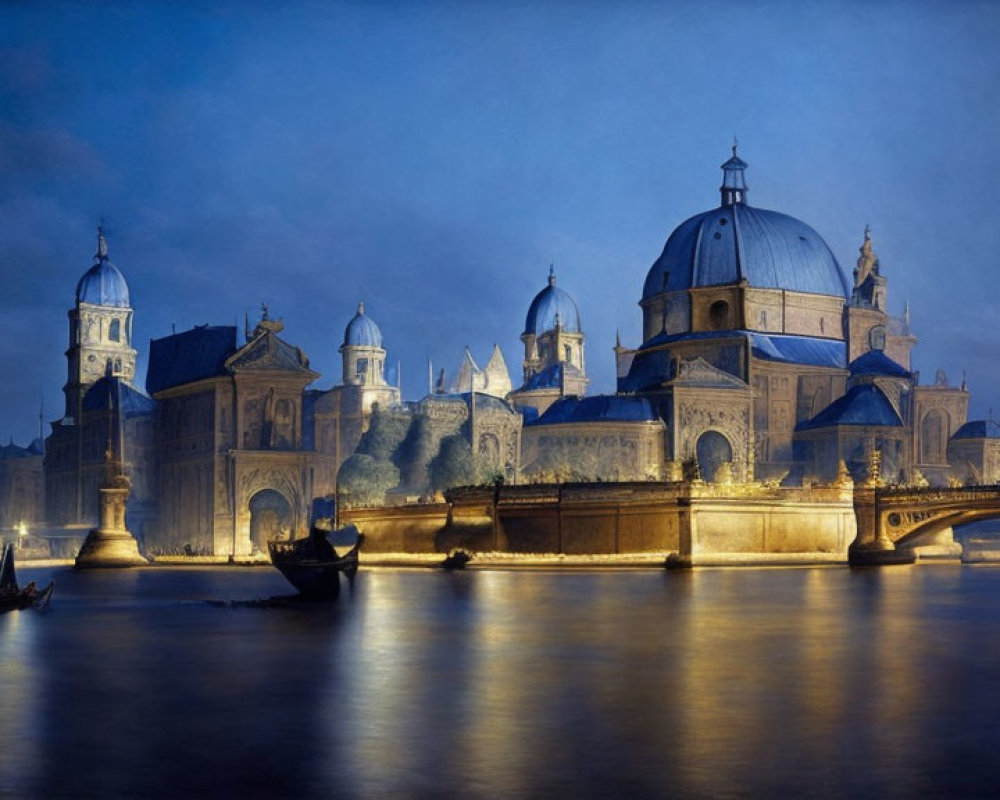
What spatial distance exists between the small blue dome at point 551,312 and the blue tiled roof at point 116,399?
40591 millimetres

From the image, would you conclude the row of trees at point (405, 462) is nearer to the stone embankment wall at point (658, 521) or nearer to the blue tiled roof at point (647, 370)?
the blue tiled roof at point (647, 370)

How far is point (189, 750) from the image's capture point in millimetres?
19359

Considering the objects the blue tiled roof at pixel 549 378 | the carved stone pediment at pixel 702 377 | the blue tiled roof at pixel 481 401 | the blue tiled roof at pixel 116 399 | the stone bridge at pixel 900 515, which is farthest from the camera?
the blue tiled roof at pixel 549 378

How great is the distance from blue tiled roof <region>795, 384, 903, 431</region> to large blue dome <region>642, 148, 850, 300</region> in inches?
484

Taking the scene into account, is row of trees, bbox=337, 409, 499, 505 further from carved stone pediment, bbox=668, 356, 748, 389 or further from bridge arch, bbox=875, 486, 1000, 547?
bridge arch, bbox=875, 486, 1000, 547

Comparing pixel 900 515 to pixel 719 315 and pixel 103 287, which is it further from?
pixel 103 287

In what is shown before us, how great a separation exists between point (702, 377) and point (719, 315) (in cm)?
941

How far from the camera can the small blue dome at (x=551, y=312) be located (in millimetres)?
155750

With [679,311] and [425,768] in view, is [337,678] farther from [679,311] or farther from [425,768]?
[679,311]

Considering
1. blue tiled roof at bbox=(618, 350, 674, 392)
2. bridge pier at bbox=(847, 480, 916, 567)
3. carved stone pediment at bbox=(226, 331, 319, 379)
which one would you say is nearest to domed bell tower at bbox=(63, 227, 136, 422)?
carved stone pediment at bbox=(226, 331, 319, 379)

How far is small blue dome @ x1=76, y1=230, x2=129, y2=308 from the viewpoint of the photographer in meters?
151

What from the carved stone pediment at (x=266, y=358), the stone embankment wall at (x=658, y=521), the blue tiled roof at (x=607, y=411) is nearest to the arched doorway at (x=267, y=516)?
the carved stone pediment at (x=266, y=358)

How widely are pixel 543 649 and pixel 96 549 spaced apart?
73.4 m

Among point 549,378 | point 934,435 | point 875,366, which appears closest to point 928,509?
point 875,366
